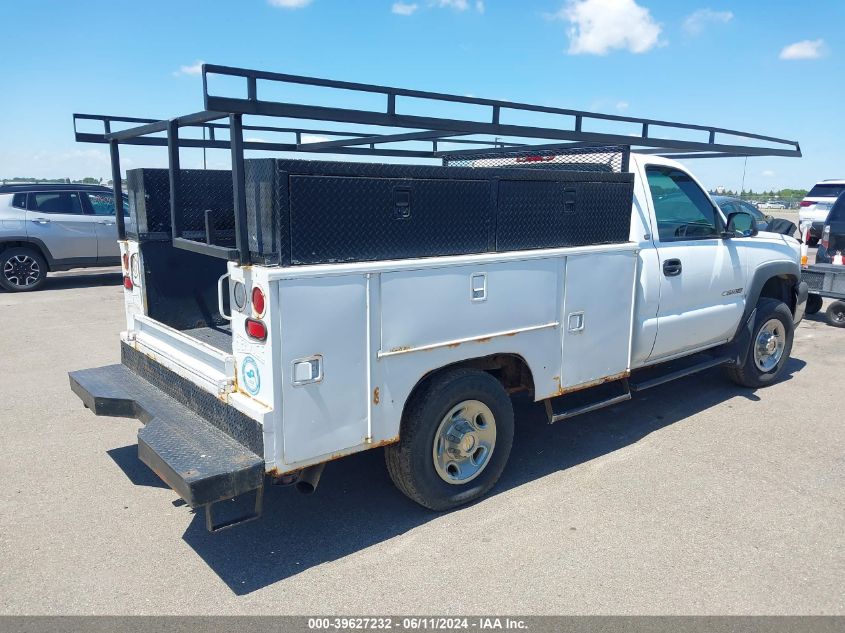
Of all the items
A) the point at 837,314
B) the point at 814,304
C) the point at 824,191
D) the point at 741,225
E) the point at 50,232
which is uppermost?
the point at 824,191

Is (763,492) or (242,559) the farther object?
(763,492)

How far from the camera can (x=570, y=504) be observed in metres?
4.18

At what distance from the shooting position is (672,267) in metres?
5.16

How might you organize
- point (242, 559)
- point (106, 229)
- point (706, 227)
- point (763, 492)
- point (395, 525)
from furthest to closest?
point (106, 229), point (706, 227), point (763, 492), point (395, 525), point (242, 559)

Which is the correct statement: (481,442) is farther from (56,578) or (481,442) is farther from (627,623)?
(56,578)

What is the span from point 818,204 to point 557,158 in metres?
16.0

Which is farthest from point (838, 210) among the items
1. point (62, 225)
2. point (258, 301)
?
point (62, 225)

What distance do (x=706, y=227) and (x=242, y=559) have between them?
14.4 feet

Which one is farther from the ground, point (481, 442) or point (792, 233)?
point (792, 233)

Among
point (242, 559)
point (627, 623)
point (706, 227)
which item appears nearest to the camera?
point (627, 623)

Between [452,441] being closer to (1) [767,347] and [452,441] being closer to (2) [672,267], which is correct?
(2) [672,267]

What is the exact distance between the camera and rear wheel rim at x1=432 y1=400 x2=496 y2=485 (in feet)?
13.0

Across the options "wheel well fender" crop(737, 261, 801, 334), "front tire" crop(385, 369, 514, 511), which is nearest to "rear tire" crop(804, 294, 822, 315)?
"wheel well fender" crop(737, 261, 801, 334)

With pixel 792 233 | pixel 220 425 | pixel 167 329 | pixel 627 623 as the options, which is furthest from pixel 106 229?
pixel 627 623
